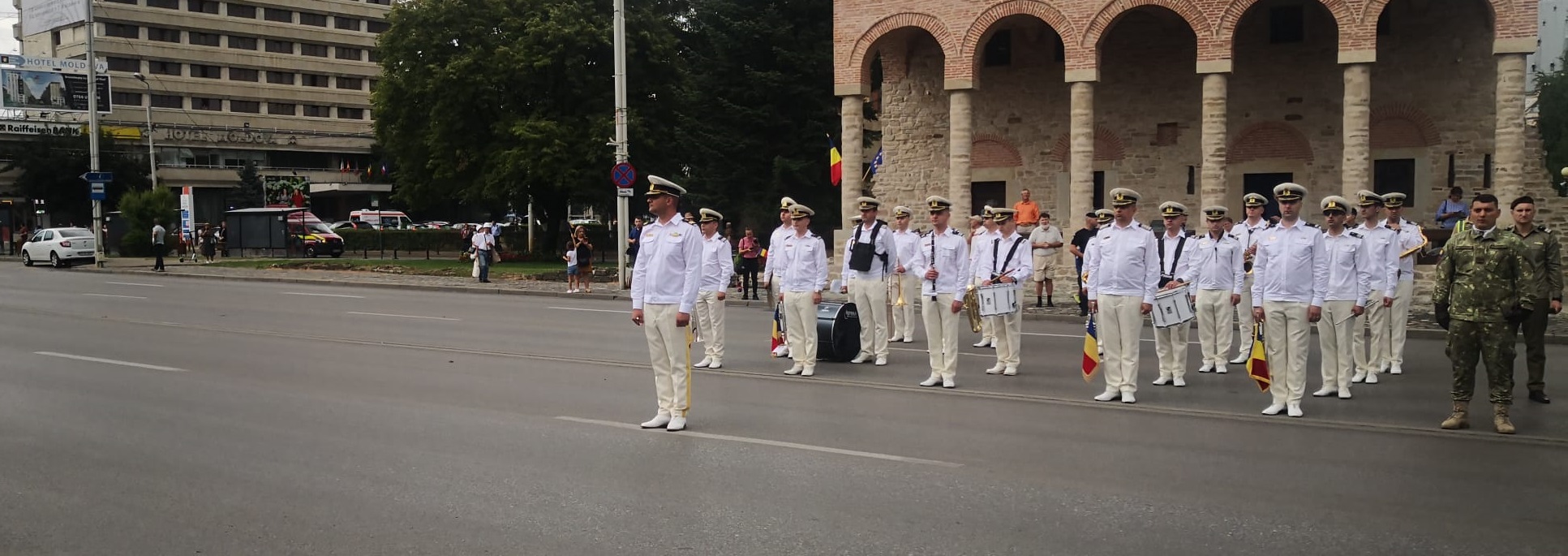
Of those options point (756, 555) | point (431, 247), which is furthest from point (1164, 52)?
point (431, 247)

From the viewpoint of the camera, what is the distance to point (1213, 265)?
42.9 feet

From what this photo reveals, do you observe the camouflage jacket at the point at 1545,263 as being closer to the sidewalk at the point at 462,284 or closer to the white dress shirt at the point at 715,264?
the sidewalk at the point at 462,284

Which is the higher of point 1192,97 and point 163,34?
point 163,34

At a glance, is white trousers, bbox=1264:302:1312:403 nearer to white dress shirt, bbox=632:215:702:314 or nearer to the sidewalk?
white dress shirt, bbox=632:215:702:314

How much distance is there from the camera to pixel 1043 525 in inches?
243

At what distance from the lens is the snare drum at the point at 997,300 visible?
12523 mm

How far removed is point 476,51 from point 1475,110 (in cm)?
3150

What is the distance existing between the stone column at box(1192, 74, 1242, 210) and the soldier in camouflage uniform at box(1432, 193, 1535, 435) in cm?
2010

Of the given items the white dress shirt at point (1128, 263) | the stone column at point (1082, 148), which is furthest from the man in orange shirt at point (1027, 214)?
the white dress shirt at point (1128, 263)

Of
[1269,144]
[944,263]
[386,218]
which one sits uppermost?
[1269,144]

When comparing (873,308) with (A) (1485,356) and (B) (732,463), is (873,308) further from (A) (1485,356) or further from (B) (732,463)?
(A) (1485,356)

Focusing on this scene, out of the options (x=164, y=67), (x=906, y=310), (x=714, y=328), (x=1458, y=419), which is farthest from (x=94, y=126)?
(x=1458, y=419)

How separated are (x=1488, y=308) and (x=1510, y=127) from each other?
2039 cm

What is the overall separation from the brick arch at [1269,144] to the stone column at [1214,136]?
151 inches
